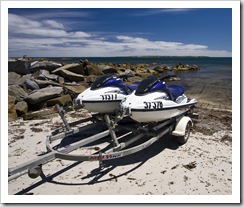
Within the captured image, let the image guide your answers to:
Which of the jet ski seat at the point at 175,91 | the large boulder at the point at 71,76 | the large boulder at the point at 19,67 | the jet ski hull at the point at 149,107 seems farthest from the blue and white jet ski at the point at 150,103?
the large boulder at the point at 19,67

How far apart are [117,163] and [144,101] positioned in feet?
4.53

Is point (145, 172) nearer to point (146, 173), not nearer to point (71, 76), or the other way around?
point (146, 173)

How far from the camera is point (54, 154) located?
397 cm

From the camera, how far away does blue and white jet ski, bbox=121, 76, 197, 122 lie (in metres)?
4.79

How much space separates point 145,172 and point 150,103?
53.0 inches

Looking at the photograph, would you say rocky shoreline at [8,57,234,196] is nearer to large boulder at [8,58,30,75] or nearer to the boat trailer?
the boat trailer

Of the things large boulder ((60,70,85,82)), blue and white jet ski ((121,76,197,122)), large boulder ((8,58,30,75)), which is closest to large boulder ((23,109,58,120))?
blue and white jet ski ((121,76,197,122))

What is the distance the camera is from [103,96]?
18.4 ft

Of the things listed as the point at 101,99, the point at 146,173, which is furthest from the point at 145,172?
the point at 101,99

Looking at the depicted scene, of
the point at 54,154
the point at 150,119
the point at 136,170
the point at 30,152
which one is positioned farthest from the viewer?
the point at 30,152

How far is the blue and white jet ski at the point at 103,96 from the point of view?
557 cm

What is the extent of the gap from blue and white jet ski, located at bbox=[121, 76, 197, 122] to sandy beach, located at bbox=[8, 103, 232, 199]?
2.94ft
